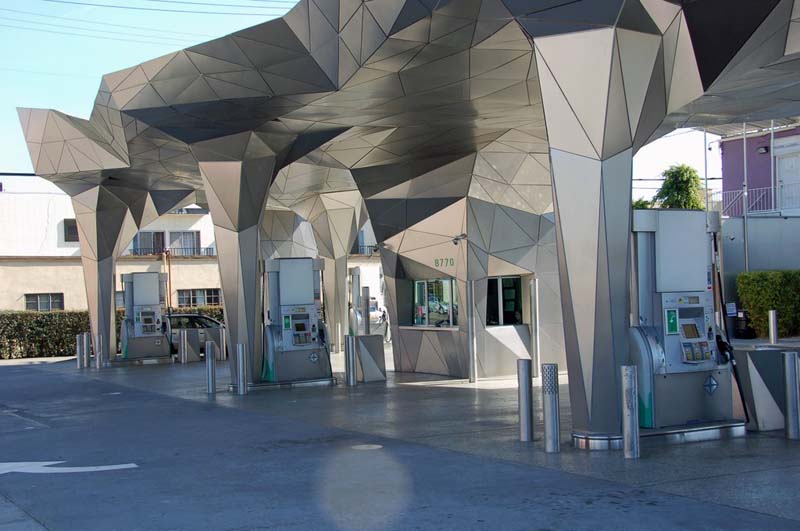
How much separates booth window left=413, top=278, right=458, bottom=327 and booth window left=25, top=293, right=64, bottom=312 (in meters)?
24.5

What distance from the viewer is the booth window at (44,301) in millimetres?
40469

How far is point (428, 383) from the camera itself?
19047 mm

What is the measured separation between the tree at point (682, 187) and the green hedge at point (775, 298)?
15.2 m

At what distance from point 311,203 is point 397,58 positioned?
58.2ft

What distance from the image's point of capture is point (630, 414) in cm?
967

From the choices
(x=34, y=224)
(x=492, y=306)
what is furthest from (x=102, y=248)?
(x=34, y=224)

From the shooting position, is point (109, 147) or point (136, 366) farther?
point (136, 366)

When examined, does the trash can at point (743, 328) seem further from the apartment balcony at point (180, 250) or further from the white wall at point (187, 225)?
the white wall at point (187, 225)

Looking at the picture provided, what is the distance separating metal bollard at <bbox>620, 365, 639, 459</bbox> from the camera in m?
9.67

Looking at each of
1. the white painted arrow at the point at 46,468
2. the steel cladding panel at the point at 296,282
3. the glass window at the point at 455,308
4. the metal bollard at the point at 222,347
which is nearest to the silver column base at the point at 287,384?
the steel cladding panel at the point at 296,282

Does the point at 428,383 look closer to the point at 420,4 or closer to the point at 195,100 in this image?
the point at 195,100

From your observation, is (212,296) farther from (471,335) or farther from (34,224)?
(471,335)

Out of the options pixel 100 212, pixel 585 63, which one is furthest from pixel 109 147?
pixel 585 63

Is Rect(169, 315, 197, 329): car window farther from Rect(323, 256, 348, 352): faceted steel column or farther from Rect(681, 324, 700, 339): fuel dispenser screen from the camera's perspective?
Rect(681, 324, 700, 339): fuel dispenser screen
